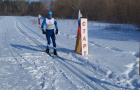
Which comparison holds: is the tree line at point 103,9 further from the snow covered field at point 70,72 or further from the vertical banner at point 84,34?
the snow covered field at point 70,72

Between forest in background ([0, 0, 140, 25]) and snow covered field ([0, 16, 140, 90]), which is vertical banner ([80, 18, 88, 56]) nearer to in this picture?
snow covered field ([0, 16, 140, 90])

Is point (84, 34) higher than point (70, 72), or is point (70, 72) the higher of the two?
point (84, 34)

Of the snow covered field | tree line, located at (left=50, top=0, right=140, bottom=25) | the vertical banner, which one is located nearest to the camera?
the snow covered field

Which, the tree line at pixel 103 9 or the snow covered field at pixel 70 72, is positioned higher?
the tree line at pixel 103 9

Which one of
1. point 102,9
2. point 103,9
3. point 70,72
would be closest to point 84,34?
point 70,72

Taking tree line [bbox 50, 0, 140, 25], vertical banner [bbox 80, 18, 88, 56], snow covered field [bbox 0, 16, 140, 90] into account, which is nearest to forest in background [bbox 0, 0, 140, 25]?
tree line [bbox 50, 0, 140, 25]

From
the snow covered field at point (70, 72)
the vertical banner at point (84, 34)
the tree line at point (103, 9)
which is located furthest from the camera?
the tree line at point (103, 9)

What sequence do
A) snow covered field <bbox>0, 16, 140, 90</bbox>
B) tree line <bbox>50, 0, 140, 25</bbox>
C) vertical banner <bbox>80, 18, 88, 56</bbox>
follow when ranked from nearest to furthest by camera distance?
1. snow covered field <bbox>0, 16, 140, 90</bbox>
2. vertical banner <bbox>80, 18, 88, 56</bbox>
3. tree line <bbox>50, 0, 140, 25</bbox>

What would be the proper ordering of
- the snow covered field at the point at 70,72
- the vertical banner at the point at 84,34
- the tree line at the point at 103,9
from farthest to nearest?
the tree line at the point at 103,9 < the vertical banner at the point at 84,34 < the snow covered field at the point at 70,72

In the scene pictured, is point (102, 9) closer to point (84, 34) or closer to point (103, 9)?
point (103, 9)

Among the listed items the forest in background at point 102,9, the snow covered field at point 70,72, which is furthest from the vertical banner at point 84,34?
the forest in background at point 102,9

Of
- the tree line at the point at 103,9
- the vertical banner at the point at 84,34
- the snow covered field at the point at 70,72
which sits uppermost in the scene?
the tree line at the point at 103,9

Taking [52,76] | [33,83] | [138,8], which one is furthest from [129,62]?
[138,8]

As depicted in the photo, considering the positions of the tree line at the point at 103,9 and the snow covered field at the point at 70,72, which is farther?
the tree line at the point at 103,9
